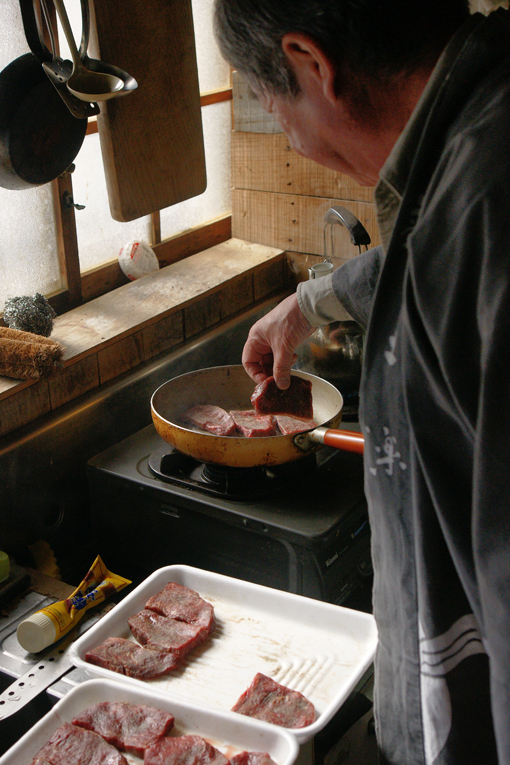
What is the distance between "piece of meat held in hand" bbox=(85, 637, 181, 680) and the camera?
1094mm

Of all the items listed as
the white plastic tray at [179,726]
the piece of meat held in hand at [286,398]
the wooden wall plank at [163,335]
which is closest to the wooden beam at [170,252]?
the wooden wall plank at [163,335]

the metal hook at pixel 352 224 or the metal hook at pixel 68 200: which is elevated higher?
the metal hook at pixel 68 200

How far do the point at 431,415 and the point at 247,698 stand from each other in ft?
1.96

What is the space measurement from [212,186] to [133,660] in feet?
5.55

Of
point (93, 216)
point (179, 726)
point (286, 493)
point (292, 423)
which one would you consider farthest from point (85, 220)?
point (179, 726)

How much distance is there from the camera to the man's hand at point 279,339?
1.30 m

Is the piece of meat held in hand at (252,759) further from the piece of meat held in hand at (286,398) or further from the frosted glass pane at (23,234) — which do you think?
the frosted glass pane at (23,234)

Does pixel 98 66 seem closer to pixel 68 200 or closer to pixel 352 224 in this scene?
pixel 68 200

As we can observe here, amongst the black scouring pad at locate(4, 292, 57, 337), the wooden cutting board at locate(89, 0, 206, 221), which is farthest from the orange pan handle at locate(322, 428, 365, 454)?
the black scouring pad at locate(4, 292, 57, 337)

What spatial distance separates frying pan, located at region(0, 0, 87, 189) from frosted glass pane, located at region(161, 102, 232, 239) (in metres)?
0.84

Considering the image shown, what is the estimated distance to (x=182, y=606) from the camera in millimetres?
1220

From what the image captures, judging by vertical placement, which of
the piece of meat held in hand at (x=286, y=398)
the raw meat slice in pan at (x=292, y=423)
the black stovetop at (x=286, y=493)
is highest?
the piece of meat held in hand at (x=286, y=398)

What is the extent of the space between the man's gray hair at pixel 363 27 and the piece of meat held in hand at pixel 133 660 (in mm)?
860

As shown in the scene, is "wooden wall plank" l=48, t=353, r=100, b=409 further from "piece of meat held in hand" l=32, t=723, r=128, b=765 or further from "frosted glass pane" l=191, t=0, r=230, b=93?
"frosted glass pane" l=191, t=0, r=230, b=93
